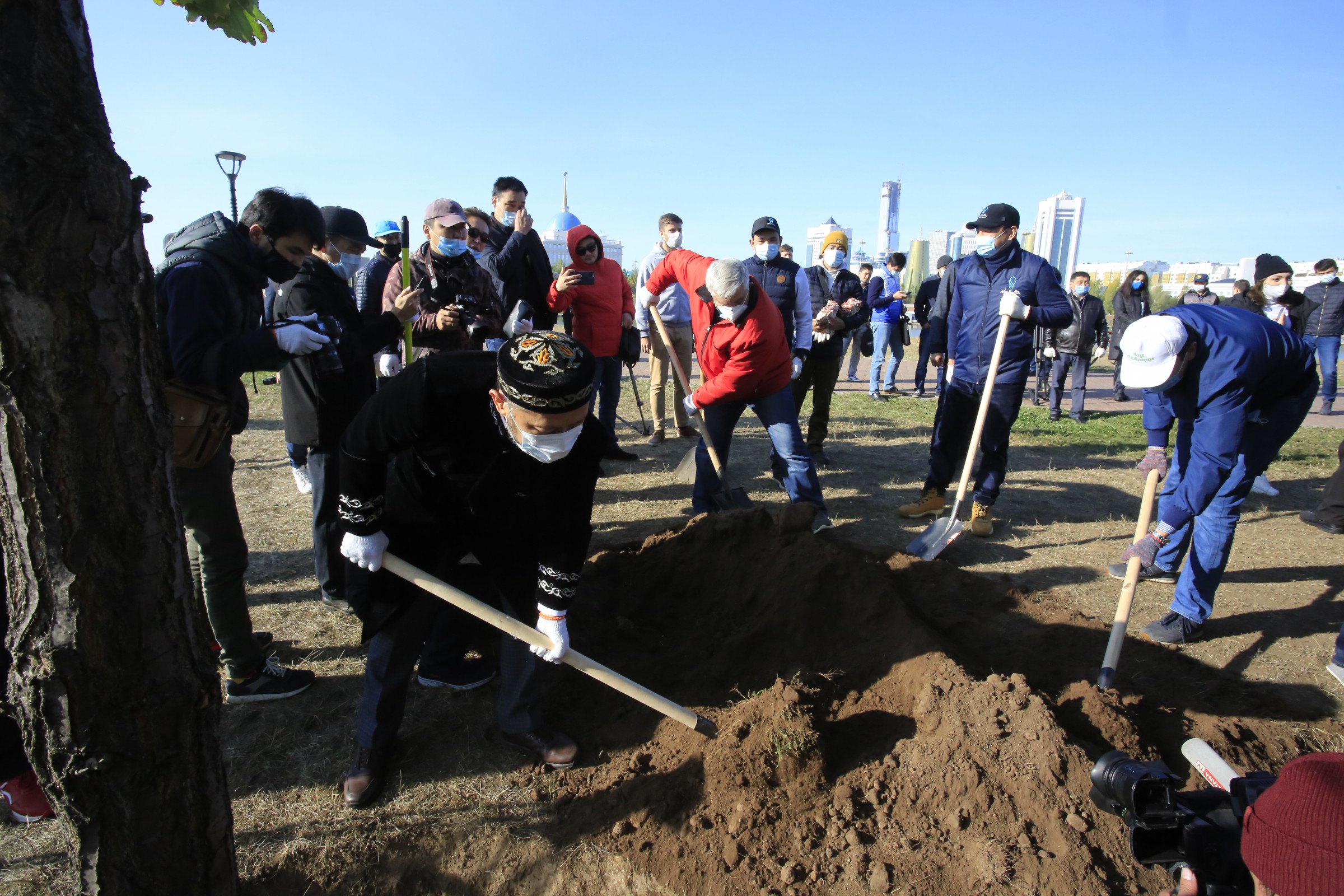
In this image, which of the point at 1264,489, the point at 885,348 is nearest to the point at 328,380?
the point at 1264,489

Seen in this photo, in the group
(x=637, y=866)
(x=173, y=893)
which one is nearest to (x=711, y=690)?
(x=637, y=866)

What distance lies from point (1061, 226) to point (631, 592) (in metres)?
71.4

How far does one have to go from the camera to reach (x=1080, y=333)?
927 centimetres

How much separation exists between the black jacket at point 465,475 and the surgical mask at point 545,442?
3.8 inches

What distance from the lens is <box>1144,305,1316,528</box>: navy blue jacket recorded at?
340 centimetres

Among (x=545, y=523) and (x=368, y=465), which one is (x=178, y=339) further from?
(x=545, y=523)

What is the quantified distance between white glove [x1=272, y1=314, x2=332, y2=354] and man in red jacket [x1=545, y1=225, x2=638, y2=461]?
117 inches

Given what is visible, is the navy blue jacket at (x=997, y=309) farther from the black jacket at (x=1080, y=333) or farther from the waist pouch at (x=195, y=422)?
the black jacket at (x=1080, y=333)

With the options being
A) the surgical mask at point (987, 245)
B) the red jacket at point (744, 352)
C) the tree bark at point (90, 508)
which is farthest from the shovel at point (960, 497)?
the tree bark at point (90, 508)

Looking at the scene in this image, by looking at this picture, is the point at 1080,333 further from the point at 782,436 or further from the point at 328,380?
the point at 328,380

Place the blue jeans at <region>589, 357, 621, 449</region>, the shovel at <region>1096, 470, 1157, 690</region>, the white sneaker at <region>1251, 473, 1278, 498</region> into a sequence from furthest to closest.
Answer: the white sneaker at <region>1251, 473, 1278, 498</region>, the blue jeans at <region>589, 357, 621, 449</region>, the shovel at <region>1096, 470, 1157, 690</region>

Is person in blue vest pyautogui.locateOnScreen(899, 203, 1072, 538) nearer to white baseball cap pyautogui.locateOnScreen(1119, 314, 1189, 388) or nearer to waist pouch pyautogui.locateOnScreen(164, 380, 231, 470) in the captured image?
white baseball cap pyautogui.locateOnScreen(1119, 314, 1189, 388)

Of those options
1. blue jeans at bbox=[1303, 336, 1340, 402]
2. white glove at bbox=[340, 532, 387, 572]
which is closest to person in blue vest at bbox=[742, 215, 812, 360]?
white glove at bbox=[340, 532, 387, 572]

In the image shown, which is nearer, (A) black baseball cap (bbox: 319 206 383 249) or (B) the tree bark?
(B) the tree bark
